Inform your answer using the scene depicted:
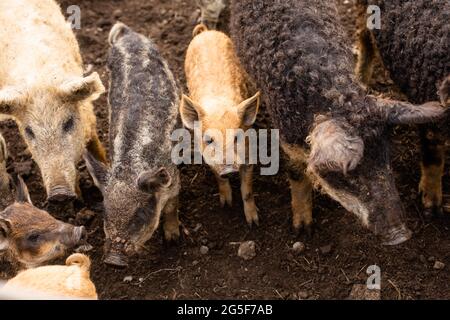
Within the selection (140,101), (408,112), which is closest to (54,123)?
(140,101)

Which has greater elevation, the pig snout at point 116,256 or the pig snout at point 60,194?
the pig snout at point 60,194

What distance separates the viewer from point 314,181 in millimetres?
6086

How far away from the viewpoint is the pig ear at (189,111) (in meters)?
6.37

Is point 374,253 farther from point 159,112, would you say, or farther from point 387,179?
point 159,112

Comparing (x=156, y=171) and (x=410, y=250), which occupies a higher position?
(x=156, y=171)

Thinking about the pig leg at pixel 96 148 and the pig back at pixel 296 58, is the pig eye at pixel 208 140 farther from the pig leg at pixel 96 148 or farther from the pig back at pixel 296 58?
the pig leg at pixel 96 148

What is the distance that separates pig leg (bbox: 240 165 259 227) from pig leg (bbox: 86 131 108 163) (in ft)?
5.51

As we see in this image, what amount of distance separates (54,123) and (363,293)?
131 inches

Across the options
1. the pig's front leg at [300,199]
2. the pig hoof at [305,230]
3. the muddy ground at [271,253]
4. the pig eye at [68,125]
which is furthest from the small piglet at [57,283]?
the pig hoof at [305,230]

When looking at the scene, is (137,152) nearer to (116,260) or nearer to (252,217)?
(116,260)

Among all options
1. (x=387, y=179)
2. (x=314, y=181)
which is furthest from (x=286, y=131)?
(x=387, y=179)

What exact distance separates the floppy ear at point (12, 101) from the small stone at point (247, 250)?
2.53 m
